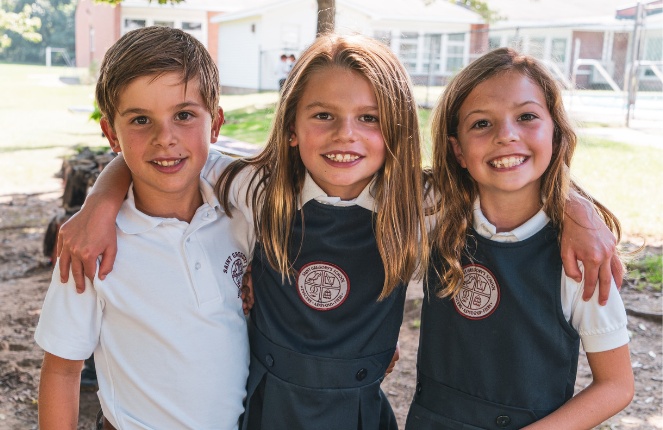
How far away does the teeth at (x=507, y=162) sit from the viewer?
6.32 feet

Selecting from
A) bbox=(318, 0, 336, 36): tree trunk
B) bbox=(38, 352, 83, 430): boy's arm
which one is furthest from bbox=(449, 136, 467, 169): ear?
bbox=(318, 0, 336, 36): tree trunk

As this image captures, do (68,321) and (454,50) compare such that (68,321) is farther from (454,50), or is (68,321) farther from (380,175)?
(454,50)

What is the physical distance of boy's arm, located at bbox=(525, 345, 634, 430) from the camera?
177cm

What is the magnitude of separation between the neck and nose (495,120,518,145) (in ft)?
0.57

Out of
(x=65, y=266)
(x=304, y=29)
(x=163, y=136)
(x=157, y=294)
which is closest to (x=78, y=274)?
(x=65, y=266)

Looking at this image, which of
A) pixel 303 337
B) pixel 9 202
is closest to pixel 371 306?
pixel 303 337

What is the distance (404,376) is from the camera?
3.91 m

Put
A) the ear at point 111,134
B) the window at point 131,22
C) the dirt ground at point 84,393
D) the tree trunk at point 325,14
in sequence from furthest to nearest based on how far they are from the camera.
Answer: the window at point 131,22
the tree trunk at point 325,14
the dirt ground at point 84,393
the ear at point 111,134

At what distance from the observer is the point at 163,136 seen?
192 cm

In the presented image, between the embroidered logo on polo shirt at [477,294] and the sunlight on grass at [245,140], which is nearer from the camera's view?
the embroidered logo on polo shirt at [477,294]

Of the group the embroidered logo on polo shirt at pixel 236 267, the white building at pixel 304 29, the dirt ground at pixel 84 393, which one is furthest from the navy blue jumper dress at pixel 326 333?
the white building at pixel 304 29

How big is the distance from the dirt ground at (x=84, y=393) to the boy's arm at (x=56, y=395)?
1553 millimetres

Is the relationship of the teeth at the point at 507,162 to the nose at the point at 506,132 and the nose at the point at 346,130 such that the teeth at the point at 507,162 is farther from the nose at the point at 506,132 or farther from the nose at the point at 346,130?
the nose at the point at 346,130

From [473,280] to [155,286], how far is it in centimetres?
85
